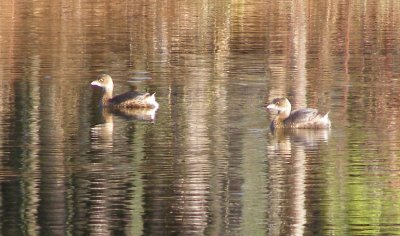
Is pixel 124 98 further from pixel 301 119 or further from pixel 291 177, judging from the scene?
pixel 291 177

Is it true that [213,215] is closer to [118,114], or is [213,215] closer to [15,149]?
[15,149]

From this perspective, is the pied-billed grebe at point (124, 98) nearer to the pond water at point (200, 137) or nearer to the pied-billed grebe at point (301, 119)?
the pond water at point (200, 137)

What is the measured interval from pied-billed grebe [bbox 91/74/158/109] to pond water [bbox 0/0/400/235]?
306 mm

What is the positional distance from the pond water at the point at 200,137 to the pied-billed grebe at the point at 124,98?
306 mm

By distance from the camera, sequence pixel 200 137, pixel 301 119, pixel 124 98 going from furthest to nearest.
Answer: pixel 124 98
pixel 301 119
pixel 200 137

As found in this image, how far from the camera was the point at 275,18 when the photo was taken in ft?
140

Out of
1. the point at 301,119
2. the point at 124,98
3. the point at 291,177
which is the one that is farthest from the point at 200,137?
the point at 124,98

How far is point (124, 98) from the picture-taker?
22.5 meters

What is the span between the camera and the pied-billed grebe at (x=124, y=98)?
22.0 meters

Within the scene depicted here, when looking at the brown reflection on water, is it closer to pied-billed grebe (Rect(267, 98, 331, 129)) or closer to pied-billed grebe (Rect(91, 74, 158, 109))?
pied-billed grebe (Rect(267, 98, 331, 129))

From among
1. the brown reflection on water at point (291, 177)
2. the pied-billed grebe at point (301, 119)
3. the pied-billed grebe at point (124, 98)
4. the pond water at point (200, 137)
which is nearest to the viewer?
the brown reflection on water at point (291, 177)

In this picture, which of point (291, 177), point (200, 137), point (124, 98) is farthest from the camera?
point (124, 98)

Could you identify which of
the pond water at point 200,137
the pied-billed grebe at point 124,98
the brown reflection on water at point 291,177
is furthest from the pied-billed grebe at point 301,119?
the pied-billed grebe at point 124,98

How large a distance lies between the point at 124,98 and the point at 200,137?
3736mm
